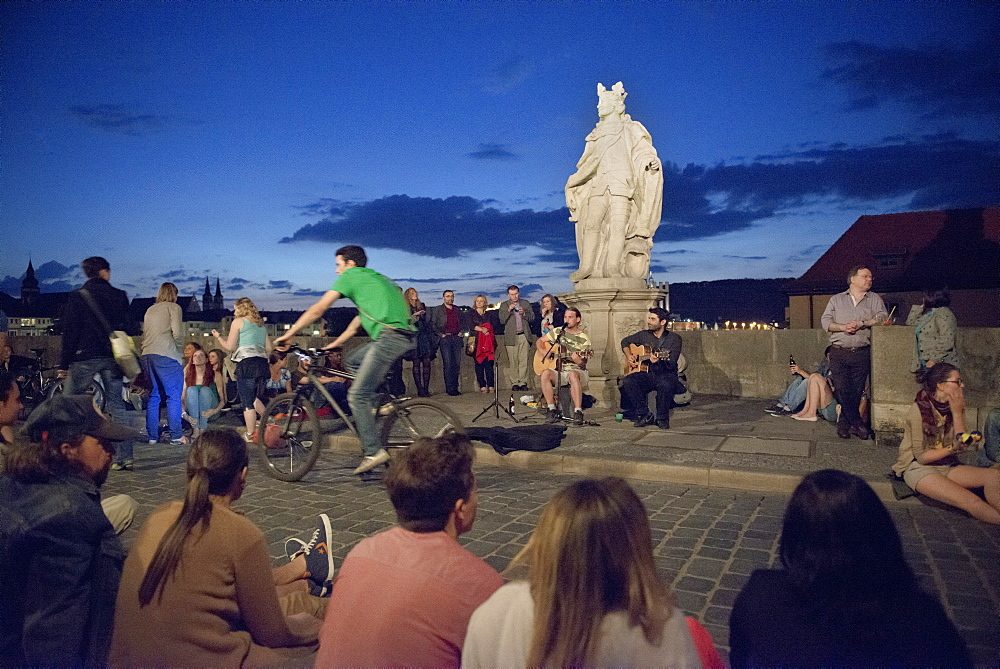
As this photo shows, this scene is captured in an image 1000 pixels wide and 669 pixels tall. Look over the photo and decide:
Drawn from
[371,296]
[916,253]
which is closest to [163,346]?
[371,296]

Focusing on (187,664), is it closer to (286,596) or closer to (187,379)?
(286,596)

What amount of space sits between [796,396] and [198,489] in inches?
349

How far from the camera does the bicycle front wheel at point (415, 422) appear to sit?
19.5ft

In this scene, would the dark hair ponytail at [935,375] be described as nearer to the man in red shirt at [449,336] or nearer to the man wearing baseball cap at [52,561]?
the man wearing baseball cap at [52,561]

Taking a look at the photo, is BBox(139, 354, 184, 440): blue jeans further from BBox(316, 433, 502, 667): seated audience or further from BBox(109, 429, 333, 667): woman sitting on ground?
BBox(316, 433, 502, 667): seated audience

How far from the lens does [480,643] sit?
1.61 meters

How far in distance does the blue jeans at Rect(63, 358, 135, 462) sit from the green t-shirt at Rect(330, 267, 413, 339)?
99.3 inches

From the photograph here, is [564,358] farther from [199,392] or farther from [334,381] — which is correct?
[199,392]

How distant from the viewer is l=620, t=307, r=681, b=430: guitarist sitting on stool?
855 centimetres

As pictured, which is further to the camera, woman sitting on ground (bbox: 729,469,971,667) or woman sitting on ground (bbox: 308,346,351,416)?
woman sitting on ground (bbox: 308,346,351,416)

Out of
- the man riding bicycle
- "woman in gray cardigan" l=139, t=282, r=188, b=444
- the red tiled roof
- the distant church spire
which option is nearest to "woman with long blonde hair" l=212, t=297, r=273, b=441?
"woman in gray cardigan" l=139, t=282, r=188, b=444

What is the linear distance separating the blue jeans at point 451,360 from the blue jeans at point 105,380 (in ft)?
20.3

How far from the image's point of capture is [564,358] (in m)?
9.29

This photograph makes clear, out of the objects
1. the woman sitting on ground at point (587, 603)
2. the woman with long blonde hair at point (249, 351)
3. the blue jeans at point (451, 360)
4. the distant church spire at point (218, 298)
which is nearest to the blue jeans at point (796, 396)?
the blue jeans at point (451, 360)
